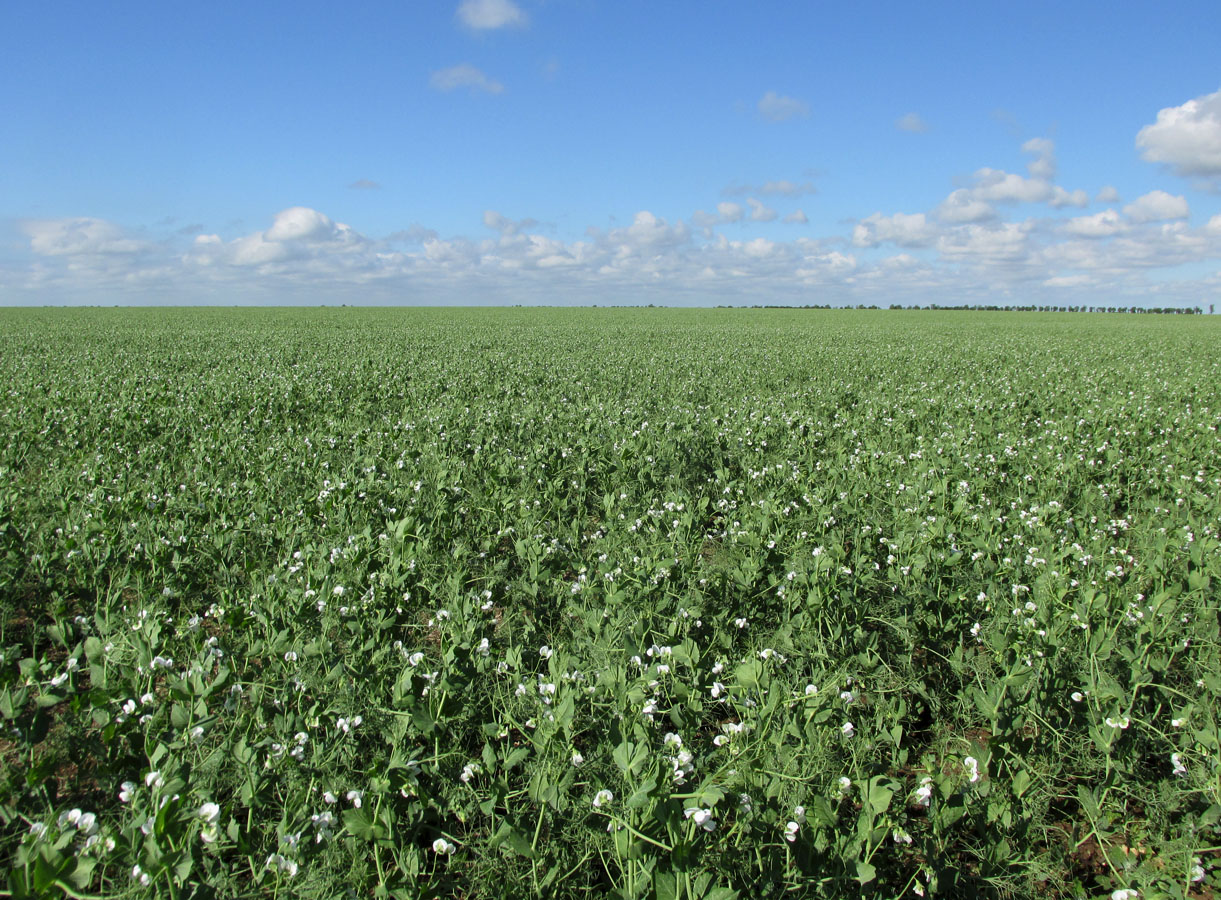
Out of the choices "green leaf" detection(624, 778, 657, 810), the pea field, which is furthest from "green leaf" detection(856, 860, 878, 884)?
"green leaf" detection(624, 778, 657, 810)

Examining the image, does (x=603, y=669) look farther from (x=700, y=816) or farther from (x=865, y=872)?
(x=865, y=872)

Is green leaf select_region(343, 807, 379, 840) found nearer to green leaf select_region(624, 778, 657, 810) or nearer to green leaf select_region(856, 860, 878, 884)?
green leaf select_region(624, 778, 657, 810)

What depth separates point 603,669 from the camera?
3514mm

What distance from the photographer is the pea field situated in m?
2.45

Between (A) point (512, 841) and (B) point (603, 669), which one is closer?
(A) point (512, 841)

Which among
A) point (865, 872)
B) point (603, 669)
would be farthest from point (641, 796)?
point (603, 669)

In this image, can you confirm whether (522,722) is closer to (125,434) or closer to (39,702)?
(39,702)

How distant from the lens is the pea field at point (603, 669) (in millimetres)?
2449

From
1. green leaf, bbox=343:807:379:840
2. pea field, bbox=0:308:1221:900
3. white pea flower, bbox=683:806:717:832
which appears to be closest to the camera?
white pea flower, bbox=683:806:717:832

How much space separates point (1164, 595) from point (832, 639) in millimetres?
2056

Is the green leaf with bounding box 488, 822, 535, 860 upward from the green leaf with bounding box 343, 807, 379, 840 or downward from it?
downward

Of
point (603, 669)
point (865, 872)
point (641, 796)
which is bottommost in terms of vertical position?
point (865, 872)

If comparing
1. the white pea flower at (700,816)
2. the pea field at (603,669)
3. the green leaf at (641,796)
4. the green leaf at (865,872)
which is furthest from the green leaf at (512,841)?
the green leaf at (865,872)

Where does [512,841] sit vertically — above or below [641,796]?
below
